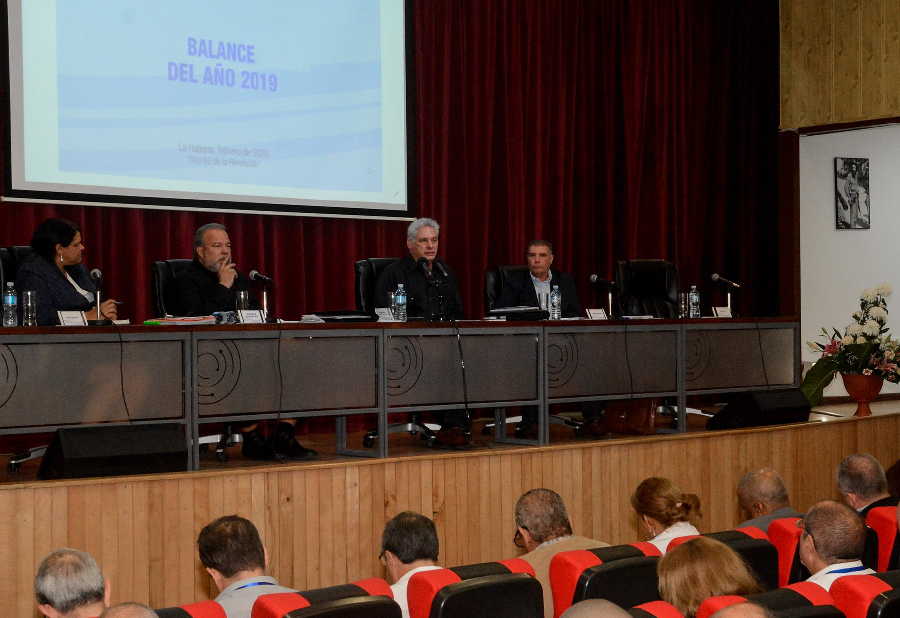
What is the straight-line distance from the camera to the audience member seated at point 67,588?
2.36 m

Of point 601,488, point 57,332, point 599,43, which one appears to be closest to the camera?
point 57,332

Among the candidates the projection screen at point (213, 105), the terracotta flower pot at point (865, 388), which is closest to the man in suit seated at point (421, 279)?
the projection screen at point (213, 105)

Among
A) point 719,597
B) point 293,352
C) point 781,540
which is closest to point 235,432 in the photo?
point 293,352

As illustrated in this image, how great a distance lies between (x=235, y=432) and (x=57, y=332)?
1.09m

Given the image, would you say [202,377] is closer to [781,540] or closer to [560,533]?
[560,533]

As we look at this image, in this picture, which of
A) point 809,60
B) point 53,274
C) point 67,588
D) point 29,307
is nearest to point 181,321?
point 29,307

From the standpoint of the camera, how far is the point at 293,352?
14.6 feet

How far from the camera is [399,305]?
16.2 ft

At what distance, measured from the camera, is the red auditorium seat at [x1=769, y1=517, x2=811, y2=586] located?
3.12 meters

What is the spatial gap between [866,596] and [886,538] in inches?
46.4

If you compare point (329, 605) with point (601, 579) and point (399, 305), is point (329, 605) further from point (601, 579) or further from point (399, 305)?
point (399, 305)

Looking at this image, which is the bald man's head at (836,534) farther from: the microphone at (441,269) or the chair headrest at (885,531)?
the microphone at (441,269)

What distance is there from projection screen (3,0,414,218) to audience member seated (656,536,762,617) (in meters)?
4.25

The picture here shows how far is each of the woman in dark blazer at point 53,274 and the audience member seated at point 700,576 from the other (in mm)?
2862
